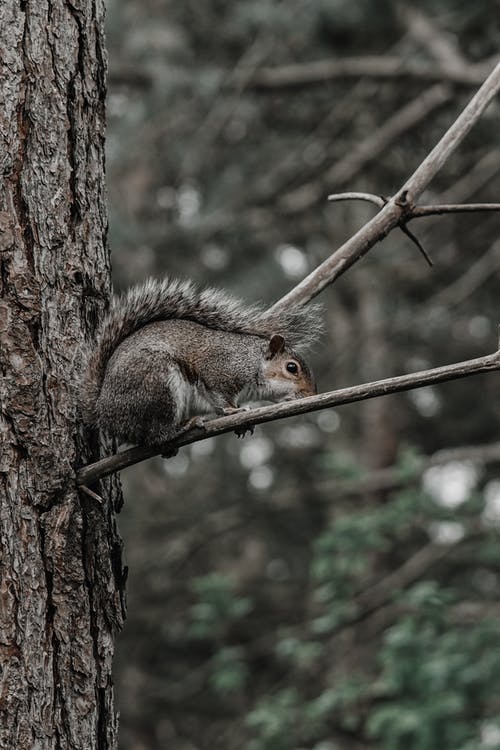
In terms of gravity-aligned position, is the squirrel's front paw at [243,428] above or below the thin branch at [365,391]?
above

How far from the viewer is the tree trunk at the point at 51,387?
4.95 ft

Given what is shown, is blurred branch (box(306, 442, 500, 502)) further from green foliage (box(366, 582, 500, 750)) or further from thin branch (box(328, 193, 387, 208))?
thin branch (box(328, 193, 387, 208))

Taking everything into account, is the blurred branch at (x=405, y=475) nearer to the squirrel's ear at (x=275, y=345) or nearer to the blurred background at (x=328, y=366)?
the blurred background at (x=328, y=366)

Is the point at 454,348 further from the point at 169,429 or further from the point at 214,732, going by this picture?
the point at 169,429

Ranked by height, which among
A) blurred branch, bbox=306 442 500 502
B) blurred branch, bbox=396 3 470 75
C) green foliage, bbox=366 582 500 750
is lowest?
green foliage, bbox=366 582 500 750

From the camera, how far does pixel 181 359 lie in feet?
6.97

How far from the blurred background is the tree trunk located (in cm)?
259

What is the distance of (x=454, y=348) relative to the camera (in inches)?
271

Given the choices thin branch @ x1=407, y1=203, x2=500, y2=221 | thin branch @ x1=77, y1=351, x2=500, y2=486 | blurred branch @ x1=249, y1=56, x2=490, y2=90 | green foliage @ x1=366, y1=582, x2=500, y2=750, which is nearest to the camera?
thin branch @ x1=77, y1=351, x2=500, y2=486

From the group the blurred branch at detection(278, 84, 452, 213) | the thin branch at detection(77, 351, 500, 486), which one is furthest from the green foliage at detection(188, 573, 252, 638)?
the thin branch at detection(77, 351, 500, 486)

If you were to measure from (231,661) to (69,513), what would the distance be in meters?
3.45

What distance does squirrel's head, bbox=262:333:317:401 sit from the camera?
2566 millimetres

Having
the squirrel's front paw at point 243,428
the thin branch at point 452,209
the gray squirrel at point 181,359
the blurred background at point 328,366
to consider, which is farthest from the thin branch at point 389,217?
the blurred background at point 328,366

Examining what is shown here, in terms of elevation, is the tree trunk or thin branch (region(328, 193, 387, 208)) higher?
thin branch (region(328, 193, 387, 208))
